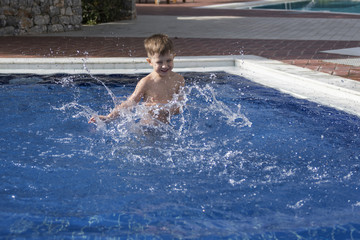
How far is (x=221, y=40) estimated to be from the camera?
35.7 feet

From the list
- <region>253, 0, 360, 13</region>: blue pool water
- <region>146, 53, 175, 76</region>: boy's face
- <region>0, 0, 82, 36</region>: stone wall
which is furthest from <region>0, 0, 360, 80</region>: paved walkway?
<region>253, 0, 360, 13</region>: blue pool water

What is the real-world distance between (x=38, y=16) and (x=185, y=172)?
950cm

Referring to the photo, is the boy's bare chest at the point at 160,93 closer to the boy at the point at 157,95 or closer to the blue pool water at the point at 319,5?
the boy at the point at 157,95

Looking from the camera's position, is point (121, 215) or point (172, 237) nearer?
point (172, 237)

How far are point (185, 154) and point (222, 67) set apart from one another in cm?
403

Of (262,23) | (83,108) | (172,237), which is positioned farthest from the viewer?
(262,23)

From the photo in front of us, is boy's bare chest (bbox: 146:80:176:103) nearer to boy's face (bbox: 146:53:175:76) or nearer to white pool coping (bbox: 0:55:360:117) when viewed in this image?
boy's face (bbox: 146:53:175:76)

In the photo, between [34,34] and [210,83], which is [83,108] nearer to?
[210,83]

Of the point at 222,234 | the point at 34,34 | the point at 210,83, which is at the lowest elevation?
the point at 222,234

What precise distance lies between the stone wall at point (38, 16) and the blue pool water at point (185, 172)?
239 inches

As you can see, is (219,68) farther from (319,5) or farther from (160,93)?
(319,5)

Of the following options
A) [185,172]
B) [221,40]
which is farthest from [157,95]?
[221,40]

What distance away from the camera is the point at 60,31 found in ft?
41.8

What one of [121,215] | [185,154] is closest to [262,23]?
[185,154]
